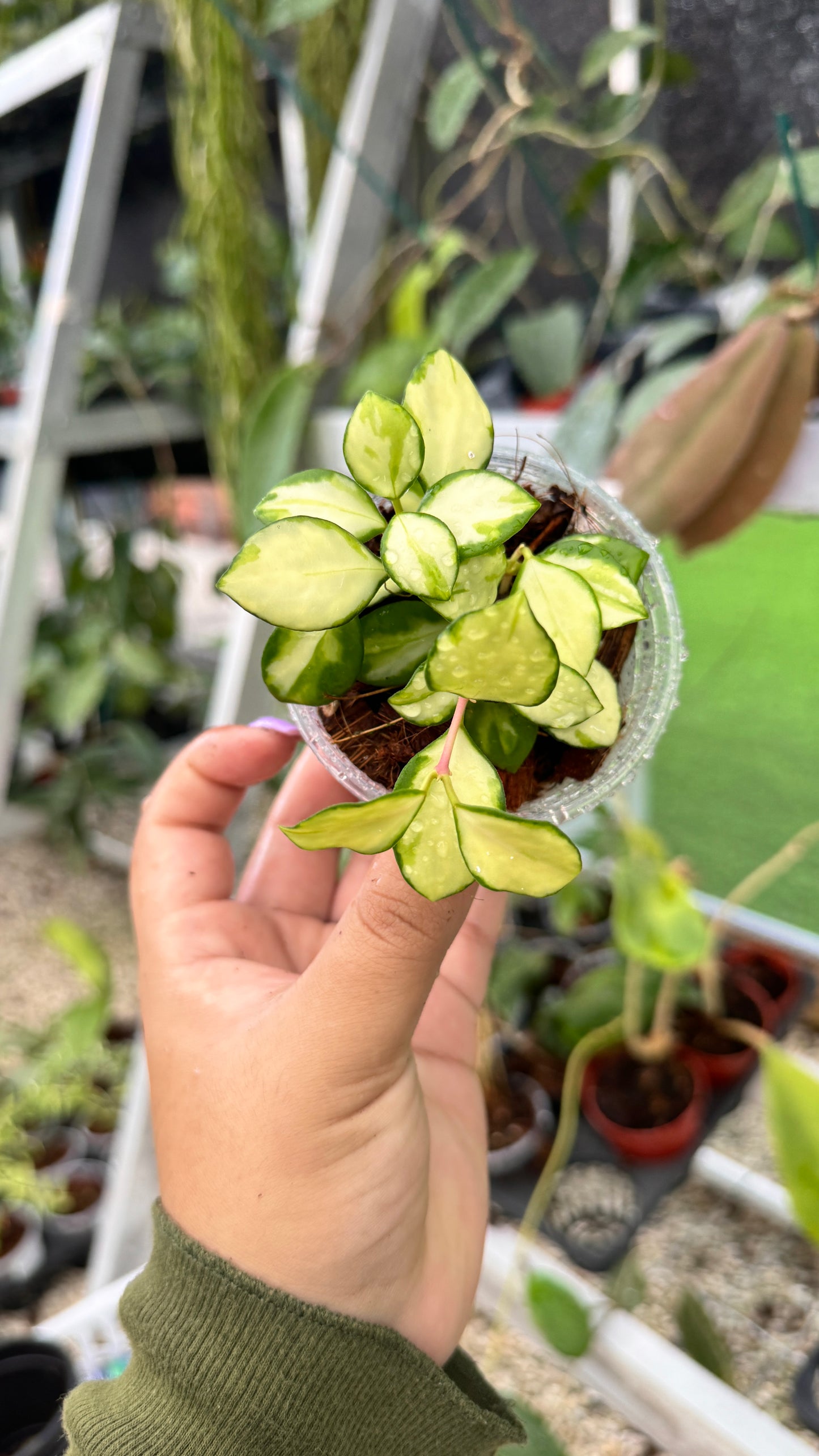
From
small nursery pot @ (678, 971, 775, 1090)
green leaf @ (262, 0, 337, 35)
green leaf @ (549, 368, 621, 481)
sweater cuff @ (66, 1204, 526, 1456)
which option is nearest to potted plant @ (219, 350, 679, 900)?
sweater cuff @ (66, 1204, 526, 1456)

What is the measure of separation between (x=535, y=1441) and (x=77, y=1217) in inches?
23.0

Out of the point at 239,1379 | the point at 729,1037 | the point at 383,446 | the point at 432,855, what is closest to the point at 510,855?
the point at 432,855

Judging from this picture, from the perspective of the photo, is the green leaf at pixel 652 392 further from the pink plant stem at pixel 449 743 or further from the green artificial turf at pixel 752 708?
the pink plant stem at pixel 449 743

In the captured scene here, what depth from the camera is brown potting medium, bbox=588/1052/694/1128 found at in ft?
2.89

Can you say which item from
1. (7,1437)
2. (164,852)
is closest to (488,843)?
(164,852)

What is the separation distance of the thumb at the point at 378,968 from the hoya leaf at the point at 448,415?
128 mm

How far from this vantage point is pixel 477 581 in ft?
0.90

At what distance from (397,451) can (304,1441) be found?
342 millimetres

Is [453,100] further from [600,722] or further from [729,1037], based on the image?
[729,1037]

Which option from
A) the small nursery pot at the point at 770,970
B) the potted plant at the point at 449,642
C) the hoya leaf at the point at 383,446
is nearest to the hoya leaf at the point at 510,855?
the potted plant at the point at 449,642

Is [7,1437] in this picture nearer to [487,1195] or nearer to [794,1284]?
[487,1195]

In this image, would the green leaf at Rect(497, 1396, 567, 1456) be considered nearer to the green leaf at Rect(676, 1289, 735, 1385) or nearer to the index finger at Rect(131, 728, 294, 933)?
the green leaf at Rect(676, 1289, 735, 1385)

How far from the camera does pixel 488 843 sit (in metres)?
0.24

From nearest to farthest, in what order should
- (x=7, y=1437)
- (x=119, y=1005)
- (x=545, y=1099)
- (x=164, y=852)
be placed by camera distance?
(x=164, y=852), (x=7, y=1437), (x=545, y=1099), (x=119, y=1005)
